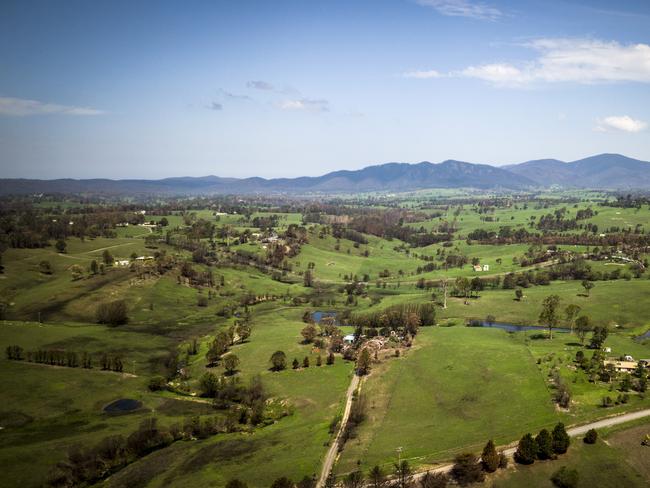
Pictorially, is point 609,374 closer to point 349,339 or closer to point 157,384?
point 349,339

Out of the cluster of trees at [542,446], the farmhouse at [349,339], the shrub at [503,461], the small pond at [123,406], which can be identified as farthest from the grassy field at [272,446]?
the cluster of trees at [542,446]

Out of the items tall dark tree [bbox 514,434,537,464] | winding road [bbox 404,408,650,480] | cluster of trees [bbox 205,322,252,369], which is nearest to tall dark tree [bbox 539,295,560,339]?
winding road [bbox 404,408,650,480]

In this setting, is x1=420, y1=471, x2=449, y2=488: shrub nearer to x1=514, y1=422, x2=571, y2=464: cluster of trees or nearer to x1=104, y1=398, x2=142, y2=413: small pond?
x1=514, y1=422, x2=571, y2=464: cluster of trees

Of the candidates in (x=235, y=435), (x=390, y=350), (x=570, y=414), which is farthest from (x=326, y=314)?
(x=570, y=414)

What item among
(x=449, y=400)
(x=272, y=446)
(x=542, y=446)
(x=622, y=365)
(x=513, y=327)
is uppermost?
(x=542, y=446)

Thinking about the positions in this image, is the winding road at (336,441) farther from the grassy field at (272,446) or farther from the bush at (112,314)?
the bush at (112,314)

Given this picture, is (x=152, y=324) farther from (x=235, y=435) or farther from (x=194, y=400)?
(x=235, y=435)

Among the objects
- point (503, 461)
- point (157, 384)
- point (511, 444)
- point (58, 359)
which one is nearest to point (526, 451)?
point (503, 461)
